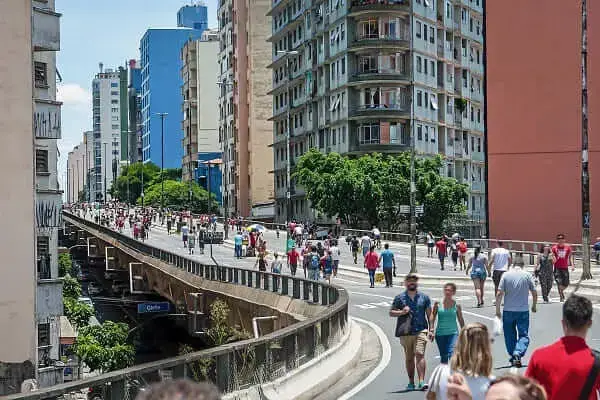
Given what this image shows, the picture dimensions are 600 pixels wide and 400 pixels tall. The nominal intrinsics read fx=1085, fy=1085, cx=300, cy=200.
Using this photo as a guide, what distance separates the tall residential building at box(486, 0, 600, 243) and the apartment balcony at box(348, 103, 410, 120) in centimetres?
2593

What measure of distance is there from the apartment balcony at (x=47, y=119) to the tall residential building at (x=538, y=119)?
28.0m

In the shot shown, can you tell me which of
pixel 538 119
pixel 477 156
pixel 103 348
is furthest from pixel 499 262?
pixel 477 156

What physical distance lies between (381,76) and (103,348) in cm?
4680

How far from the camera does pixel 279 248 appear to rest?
236 ft

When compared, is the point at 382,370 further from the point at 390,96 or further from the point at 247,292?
the point at 390,96

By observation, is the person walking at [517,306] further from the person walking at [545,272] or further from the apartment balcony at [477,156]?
the apartment balcony at [477,156]

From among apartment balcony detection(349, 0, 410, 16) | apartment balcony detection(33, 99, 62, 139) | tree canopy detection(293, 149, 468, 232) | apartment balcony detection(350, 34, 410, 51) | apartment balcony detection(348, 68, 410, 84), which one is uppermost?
apartment balcony detection(349, 0, 410, 16)

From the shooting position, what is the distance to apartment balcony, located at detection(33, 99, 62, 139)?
3881 centimetres

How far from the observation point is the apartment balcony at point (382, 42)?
3428 inches

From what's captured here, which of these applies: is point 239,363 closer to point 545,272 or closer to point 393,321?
point 393,321

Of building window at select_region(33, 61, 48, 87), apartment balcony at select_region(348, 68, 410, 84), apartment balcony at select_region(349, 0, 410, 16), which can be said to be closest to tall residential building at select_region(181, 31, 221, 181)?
apartment balcony at select_region(348, 68, 410, 84)

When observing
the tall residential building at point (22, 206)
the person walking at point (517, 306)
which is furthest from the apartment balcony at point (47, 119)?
the person walking at point (517, 306)

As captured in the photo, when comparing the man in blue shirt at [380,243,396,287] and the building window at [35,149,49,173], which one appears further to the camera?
the building window at [35,149,49,173]

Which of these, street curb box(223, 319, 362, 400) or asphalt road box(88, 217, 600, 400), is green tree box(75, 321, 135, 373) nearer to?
asphalt road box(88, 217, 600, 400)
